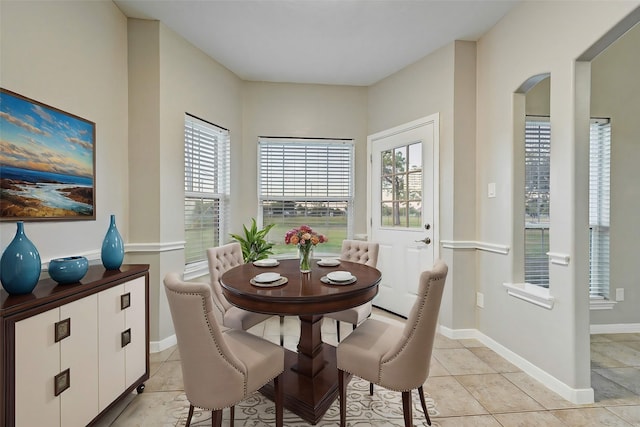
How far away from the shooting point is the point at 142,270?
198 cm

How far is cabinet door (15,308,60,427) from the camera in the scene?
1.20 metres

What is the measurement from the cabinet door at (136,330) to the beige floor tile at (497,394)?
7.57 ft

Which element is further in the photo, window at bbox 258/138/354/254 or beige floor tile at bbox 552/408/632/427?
window at bbox 258/138/354/254

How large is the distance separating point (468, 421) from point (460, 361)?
2.55ft

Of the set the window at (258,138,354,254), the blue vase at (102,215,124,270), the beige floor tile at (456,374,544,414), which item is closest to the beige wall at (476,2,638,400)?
the beige floor tile at (456,374,544,414)

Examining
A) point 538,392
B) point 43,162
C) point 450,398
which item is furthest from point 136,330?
point 538,392

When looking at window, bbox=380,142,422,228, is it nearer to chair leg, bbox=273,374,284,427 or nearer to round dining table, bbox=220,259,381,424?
round dining table, bbox=220,259,381,424

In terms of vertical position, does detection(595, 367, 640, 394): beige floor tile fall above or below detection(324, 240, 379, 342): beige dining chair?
below

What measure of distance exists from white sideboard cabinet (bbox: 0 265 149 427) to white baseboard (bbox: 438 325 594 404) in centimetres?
278

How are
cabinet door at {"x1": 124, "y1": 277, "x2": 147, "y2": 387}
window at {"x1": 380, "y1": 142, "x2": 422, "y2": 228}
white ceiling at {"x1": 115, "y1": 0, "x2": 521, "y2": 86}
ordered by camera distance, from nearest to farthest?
cabinet door at {"x1": 124, "y1": 277, "x2": 147, "y2": 387} → white ceiling at {"x1": 115, "y1": 0, "x2": 521, "y2": 86} → window at {"x1": 380, "y1": 142, "x2": 422, "y2": 228}

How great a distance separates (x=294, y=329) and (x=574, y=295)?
2435 millimetres

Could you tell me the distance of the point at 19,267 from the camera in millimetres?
1322

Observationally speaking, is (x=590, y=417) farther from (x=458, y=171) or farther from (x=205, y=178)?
(x=205, y=178)

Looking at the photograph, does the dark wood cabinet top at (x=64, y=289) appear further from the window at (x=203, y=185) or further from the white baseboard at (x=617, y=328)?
the white baseboard at (x=617, y=328)
